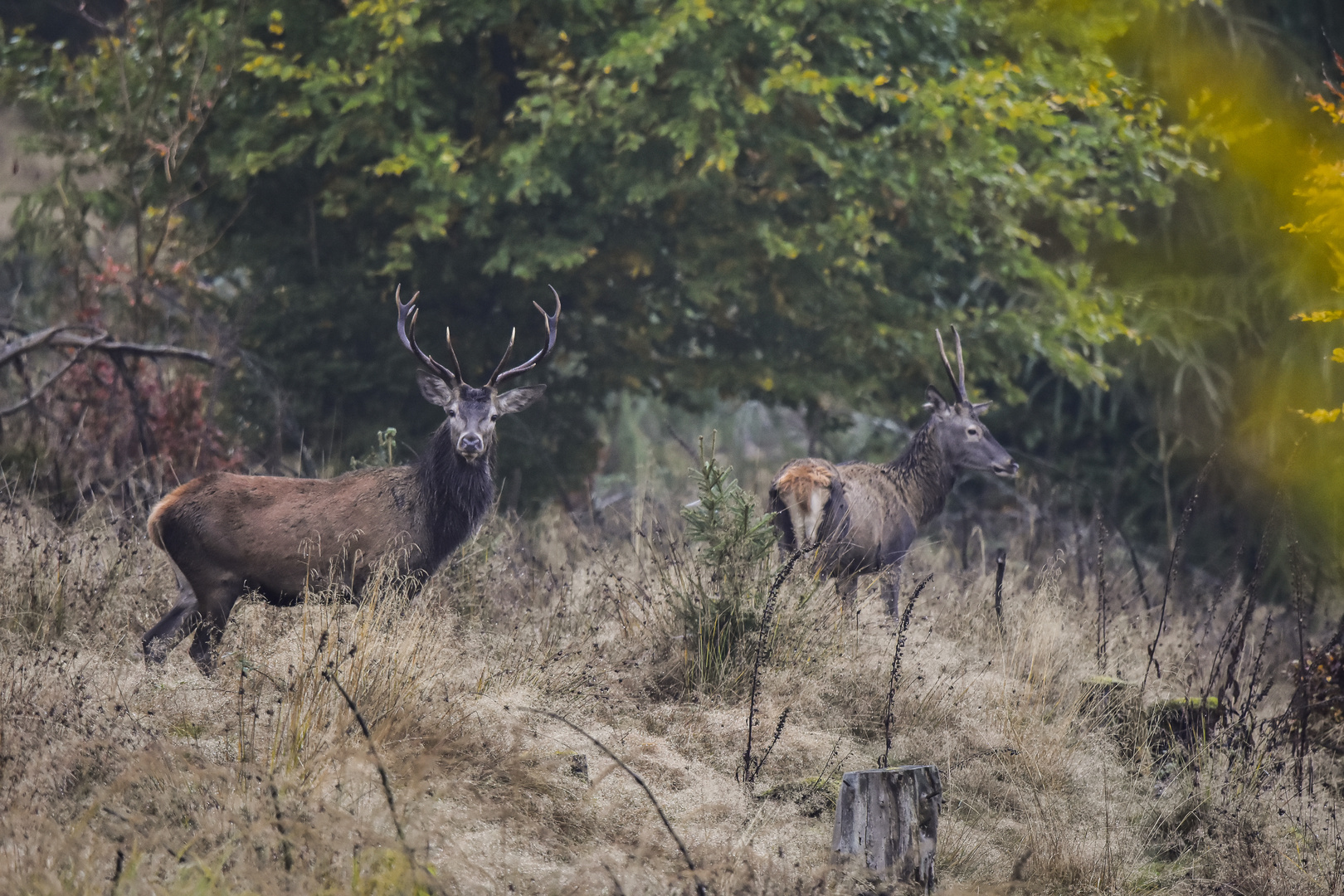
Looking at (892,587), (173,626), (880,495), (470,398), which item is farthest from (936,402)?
→ (173,626)

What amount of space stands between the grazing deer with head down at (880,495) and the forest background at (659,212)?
2.27 meters

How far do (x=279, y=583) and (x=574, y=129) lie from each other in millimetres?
5539

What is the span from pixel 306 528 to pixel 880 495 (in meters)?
4.03

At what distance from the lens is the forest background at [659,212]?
11180 mm

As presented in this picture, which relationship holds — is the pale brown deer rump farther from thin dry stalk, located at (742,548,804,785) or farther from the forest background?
the forest background

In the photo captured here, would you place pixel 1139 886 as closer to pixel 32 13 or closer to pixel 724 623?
pixel 724 623

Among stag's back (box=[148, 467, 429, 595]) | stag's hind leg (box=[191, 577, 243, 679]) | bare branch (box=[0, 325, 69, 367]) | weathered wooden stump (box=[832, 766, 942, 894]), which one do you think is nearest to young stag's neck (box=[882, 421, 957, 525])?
stag's back (box=[148, 467, 429, 595])

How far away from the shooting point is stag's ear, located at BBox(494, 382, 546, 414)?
788cm

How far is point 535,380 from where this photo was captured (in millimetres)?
12719

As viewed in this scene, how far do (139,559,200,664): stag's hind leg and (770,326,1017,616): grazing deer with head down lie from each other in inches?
124

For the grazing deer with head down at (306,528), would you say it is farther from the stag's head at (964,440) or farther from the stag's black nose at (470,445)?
the stag's head at (964,440)

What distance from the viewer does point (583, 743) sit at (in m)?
5.91

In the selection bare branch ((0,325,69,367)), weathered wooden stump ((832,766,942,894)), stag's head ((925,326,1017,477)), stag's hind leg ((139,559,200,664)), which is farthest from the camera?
stag's head ((925,326,1017,477))

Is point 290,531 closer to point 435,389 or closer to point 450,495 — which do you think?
point 450,495
